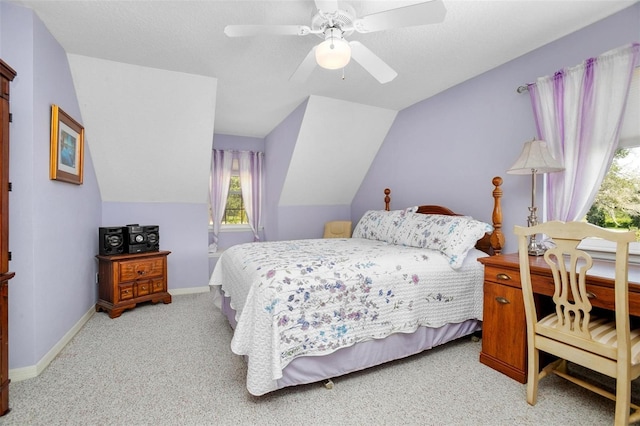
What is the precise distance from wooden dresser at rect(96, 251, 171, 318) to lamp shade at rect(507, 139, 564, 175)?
12.3 ft

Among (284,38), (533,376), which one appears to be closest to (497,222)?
(533,376)

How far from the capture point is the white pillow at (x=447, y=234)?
95.0 inches

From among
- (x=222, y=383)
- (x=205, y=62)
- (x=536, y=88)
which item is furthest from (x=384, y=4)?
(x=222, y=383)

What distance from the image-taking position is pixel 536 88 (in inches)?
94.5

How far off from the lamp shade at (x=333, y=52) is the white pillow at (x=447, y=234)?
1640mm

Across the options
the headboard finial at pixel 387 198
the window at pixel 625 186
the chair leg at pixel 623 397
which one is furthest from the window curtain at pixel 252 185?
the chair leg at pixel 623 397

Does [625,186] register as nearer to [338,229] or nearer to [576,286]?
[576,286]

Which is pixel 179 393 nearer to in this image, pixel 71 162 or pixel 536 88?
pixel 71 162

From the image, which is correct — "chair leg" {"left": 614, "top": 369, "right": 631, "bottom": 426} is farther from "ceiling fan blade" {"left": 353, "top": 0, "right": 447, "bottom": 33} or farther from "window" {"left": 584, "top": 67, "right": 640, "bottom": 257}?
"ceiling fan blade" {"left": 353, "top": 0, "right": 447, "bottom": 33}

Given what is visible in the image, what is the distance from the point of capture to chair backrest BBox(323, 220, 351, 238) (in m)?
4.59

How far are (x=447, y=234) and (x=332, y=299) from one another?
124 cm

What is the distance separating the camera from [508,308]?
202 centimetres

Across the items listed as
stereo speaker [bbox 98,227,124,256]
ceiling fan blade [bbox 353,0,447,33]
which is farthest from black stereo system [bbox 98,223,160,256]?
ceiling fan blade [bbox 353,0,447,33]

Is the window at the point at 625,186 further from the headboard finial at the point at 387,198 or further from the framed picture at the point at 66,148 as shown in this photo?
the framed picture at the point at 66,148
